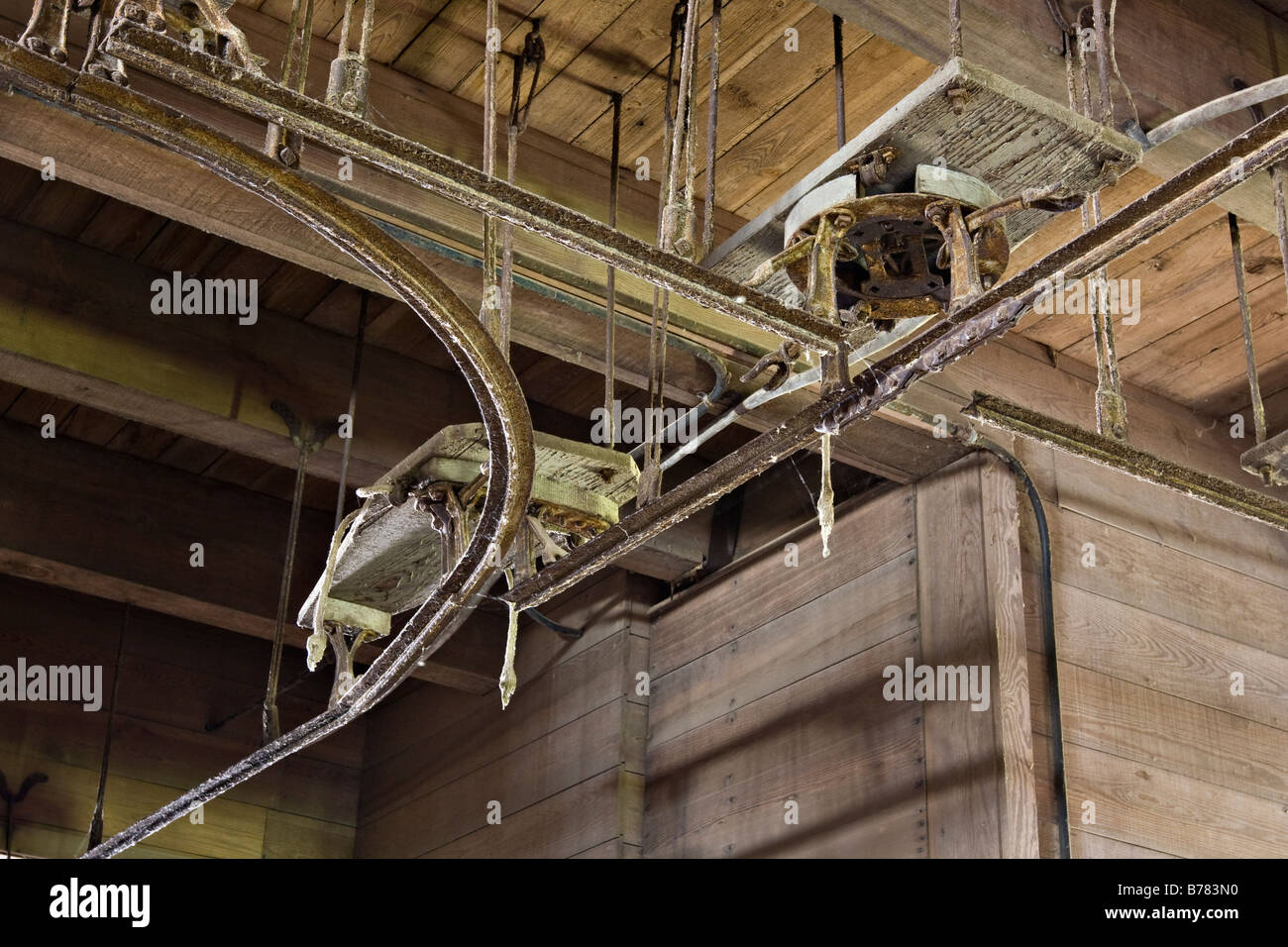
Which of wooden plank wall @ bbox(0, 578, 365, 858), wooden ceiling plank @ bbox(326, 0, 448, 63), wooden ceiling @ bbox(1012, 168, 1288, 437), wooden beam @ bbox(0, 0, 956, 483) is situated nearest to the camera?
wooden beam @ bbox(0, 0, 956, 483)

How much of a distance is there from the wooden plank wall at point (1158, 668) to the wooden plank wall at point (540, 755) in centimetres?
125

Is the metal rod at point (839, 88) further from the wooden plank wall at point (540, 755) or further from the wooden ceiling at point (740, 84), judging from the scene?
the wooden plank wall at point (540, 755)

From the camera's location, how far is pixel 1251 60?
3.03 metres

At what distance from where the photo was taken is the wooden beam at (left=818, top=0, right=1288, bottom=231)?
2.52 metres

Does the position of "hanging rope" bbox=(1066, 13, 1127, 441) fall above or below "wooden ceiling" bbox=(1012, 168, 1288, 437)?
below

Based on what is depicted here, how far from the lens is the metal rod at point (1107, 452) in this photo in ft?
6.84

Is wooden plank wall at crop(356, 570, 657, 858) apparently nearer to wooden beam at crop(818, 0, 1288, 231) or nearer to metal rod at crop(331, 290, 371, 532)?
metal rod at crop(331, 290, 371, 532)

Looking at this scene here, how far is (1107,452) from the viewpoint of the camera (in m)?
2.12

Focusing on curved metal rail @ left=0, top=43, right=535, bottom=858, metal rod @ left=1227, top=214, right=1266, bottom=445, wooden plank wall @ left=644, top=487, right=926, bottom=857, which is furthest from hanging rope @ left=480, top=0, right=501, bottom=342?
wooden plank wall @ left=644, top=487, right=926, bottom=857

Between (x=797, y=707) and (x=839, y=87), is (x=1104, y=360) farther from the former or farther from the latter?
(x=797, y=707)

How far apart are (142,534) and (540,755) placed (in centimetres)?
123

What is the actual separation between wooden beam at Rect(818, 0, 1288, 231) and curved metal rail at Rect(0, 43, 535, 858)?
2.91 ft

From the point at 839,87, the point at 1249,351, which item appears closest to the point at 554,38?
the point at 839,87
